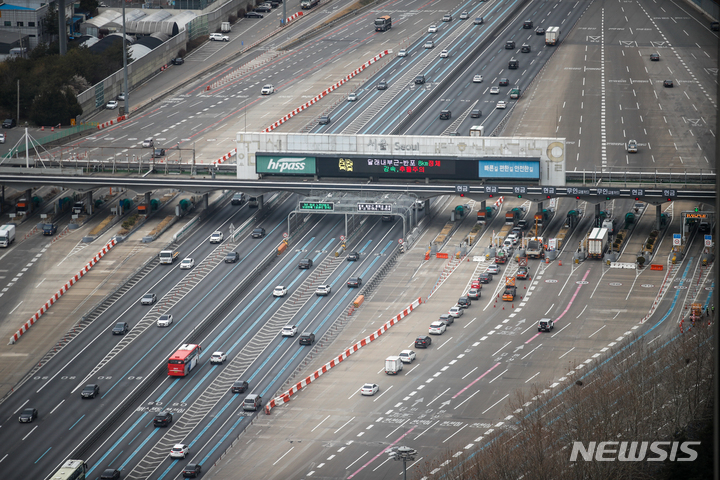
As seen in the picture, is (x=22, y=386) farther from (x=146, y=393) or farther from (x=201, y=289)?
(x=201, y=289)

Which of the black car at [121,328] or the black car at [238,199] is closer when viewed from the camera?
the black car at [121,328]

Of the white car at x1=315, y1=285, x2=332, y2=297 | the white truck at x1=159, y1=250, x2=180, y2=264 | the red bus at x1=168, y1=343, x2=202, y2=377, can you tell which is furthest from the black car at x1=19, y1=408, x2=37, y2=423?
the white car at x1=315, y1=285, x2=332, y2=297

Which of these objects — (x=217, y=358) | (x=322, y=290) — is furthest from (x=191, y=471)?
(x=322, y=290)

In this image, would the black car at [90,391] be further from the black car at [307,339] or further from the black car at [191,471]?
the black car at [307,339]

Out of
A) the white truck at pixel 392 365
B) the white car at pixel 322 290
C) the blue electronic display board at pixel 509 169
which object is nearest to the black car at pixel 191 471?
the white truck at pixel 392 365

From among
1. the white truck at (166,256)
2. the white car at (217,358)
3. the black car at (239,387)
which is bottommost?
the black car at (239,387)

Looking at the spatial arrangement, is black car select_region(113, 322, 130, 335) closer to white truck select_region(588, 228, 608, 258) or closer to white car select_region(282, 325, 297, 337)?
white car select_region(282, 325, 297, 337)
